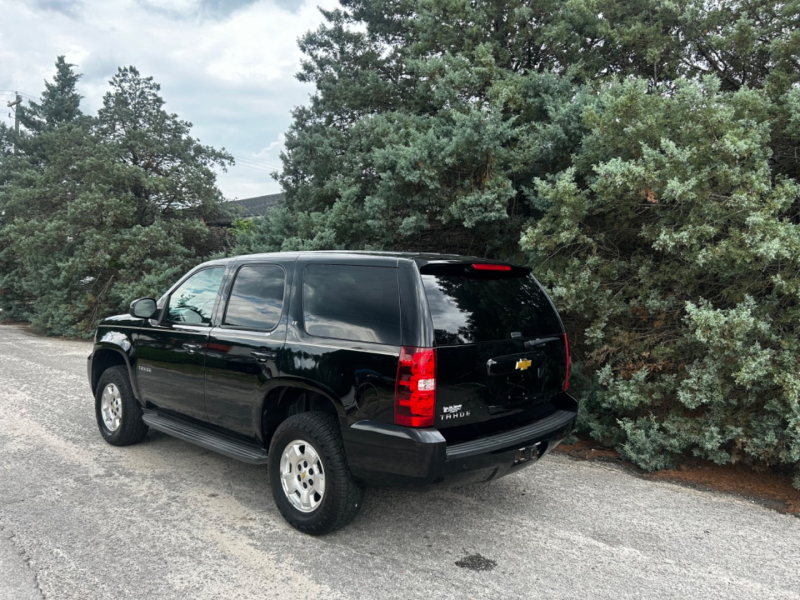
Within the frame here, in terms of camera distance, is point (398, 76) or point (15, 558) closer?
point (15, 558)

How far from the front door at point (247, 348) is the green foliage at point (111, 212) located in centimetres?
1032

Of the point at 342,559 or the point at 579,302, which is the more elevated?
the point at 579,302

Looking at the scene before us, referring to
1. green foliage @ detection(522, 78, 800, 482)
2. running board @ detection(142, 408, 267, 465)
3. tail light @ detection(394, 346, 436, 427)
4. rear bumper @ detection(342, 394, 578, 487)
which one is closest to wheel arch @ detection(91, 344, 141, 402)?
running board @ detection(142, 408, 267, 465)

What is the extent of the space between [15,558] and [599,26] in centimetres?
931

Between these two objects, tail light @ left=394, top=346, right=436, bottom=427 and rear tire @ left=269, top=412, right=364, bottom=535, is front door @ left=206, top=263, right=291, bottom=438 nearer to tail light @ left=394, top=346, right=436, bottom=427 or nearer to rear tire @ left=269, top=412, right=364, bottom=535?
rear tire @ left=269, top=412, right=364, bottom=535

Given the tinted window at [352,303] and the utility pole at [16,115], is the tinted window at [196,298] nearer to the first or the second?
the tinted window at [352,303]

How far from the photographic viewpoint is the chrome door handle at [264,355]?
3945mm

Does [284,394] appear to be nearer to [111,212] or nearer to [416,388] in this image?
[416,388]

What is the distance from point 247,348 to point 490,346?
5.80 ft

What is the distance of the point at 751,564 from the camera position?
11.3ft

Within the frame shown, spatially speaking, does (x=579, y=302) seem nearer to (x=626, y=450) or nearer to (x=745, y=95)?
(x=626, y=450)

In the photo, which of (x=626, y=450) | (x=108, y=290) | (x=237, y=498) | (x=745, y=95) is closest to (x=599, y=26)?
(x=745, y=95)

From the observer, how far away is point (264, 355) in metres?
4.00

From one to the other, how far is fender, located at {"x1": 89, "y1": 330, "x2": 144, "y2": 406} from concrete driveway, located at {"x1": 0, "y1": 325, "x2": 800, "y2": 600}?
0.74m
